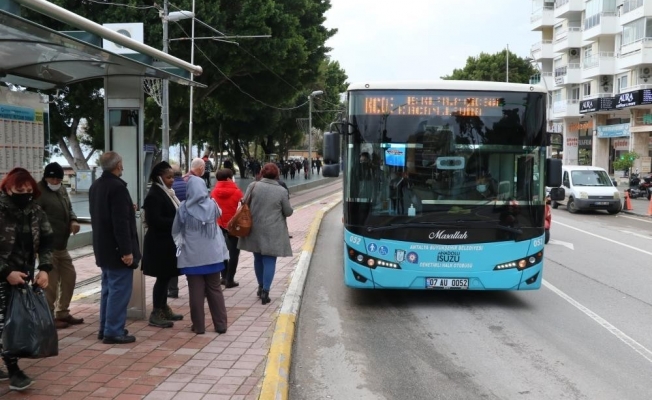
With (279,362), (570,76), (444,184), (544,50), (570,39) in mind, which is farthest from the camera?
(544,50)

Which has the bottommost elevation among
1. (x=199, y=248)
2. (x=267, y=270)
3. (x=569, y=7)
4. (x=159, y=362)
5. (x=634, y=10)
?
(x=159, y=362)

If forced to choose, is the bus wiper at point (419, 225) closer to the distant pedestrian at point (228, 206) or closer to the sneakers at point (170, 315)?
the distant pedestrian at point (228, 206)

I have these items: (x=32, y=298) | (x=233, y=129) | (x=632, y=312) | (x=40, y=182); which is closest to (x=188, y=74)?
(x=40, y=182)

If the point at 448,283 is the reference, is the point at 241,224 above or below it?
above

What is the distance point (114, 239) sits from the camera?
5.95 meters

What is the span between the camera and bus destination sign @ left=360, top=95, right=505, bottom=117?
27.3ft

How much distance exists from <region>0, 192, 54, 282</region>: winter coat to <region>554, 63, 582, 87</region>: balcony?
54407 millimetres

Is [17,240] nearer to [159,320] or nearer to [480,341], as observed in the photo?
[159,320]

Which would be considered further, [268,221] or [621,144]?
[621,144]

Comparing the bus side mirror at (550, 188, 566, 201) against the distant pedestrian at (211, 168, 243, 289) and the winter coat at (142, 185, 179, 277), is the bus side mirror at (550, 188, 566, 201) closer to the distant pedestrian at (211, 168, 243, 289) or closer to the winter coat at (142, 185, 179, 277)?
the distant pedestrian at (211, 168, 243, 289)

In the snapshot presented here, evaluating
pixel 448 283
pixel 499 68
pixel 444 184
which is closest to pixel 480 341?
pixel 448 283

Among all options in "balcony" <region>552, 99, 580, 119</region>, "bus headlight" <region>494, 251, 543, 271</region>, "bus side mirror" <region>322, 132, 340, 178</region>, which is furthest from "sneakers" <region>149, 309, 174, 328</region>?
"balcony" <region>552, 99, 580, 119</region>

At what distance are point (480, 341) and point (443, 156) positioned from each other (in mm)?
2450

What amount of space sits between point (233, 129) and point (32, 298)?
1787 inches
